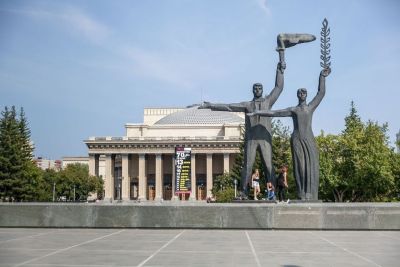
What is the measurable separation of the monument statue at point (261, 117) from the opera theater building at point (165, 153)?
9075cm

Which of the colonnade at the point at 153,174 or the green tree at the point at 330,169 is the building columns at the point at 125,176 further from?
the green tree at the point at 330,169

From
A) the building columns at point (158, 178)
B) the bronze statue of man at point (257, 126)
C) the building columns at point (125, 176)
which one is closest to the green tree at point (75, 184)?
the building columns at point (125, 176)

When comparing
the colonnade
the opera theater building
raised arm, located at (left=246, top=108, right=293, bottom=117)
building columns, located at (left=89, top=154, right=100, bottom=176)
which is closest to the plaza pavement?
raised arm, located at (left=246, top=108, right=293, bottom=117)

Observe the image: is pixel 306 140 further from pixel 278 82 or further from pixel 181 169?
pixel 181 169

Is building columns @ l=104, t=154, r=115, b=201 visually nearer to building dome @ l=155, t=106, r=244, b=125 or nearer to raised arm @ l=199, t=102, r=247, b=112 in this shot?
building dome @ l=155, t=106, r=244, b=125

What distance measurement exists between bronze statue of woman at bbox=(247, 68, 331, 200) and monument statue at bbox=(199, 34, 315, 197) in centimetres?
54

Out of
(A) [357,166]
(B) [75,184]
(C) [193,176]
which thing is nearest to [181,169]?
(A) [357,166]

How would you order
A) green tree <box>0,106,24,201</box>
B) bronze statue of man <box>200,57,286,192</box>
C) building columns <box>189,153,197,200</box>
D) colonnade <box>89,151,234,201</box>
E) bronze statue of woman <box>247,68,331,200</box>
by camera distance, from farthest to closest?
building columns <box>189,153,197,200</box> < colonnade <box>89,151,234,201</box> < green tree <box>0,106,24,201</box> < bronze statue of man <box>200,57,286,192</box> < bronze statue of woman <box>247,68,331,200</box>

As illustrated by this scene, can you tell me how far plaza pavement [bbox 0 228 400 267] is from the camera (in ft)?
25.2

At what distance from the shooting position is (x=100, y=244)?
10.0 metres

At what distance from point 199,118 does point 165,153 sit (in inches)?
623

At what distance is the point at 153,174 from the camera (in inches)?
4855

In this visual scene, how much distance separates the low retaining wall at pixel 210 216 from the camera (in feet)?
45.1

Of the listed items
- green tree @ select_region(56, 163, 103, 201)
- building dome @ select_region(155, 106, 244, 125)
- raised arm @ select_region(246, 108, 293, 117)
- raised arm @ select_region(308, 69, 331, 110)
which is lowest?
green tree @ select_region(56, 163, 103, 201)
